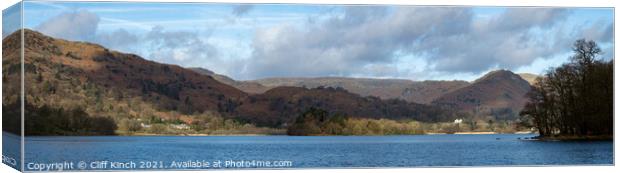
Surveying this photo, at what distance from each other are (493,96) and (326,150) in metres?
4.43

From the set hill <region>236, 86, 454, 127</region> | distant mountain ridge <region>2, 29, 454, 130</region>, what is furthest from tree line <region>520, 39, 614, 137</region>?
hill <region>236, 86, 454, 127</region>

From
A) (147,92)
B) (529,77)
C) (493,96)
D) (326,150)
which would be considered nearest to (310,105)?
(326,150)

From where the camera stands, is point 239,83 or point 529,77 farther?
point 529,77

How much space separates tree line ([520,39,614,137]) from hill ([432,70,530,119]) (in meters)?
0.30

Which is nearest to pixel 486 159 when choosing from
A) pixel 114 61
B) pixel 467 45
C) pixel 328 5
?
pixel 467 45

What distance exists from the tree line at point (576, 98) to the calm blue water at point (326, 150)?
0.52 m

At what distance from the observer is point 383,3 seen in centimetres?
2534

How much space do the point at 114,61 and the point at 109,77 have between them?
1.46 feet

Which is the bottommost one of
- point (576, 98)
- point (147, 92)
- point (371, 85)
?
point (576, 98)

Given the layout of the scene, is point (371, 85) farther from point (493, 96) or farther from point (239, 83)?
point (493, 96)

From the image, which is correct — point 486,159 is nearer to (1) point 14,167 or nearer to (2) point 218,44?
(2) point 218,44

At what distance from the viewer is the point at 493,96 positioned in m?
27.9

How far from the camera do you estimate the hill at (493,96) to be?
27297mm

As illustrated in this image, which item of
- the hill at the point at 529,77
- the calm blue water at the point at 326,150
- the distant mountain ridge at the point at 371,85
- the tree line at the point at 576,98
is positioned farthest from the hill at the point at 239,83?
the tree line at the point at 576,98
